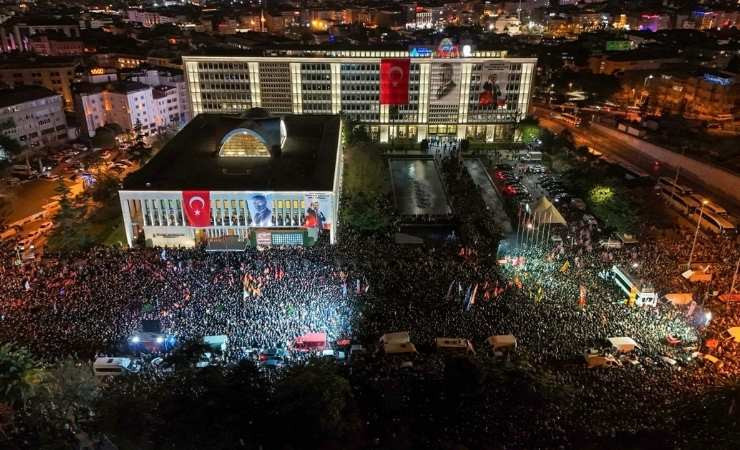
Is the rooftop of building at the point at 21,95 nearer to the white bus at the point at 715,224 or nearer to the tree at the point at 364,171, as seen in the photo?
the tree at the point at 364,171

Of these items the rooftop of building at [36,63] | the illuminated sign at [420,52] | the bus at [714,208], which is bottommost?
the bus at [714,208]

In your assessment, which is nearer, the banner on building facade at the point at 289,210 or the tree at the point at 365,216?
the banner on building facade at the point at 289,210

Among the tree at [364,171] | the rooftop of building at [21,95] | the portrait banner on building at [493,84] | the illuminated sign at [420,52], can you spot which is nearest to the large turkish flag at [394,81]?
the illuminated sign at [420,52]

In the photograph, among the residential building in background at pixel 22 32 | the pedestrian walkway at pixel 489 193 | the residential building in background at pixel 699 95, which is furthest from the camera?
the residential building in background at pixel 22 32

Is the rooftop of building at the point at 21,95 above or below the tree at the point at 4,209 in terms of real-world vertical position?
above

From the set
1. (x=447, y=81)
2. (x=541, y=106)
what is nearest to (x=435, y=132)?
(x=447, y=81)

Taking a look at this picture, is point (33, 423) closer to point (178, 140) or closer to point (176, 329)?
point (176, 329)

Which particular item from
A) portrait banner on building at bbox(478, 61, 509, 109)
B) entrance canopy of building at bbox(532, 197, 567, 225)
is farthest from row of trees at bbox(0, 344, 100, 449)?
portrait banner on building at bbox(478, 61, 509, 109)
